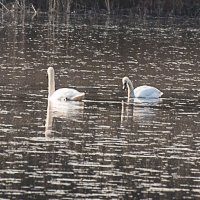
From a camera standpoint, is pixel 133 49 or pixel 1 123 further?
pixel 133 49

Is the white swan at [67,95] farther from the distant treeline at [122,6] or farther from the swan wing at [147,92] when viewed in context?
the distant treeline at [122,6]

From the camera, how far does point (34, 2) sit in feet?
229

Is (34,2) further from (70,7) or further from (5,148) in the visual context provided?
(5,148)

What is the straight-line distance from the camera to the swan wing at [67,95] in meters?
27.5

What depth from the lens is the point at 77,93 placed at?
27.6m

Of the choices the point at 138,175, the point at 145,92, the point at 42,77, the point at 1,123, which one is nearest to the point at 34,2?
the point at 42,77

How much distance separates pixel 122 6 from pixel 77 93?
44.0 metres

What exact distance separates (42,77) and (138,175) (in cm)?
1552

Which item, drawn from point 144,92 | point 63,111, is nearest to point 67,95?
point 63,111

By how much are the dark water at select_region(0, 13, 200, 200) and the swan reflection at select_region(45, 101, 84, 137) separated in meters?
0.03

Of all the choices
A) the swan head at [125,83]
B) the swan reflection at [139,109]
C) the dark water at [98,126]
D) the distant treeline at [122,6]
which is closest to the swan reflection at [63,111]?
the dark water at [98,126]

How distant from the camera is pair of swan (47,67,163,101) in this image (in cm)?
2764

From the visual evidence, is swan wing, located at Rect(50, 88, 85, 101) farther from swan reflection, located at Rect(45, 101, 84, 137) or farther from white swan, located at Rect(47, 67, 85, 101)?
swan reflection, located at Rect(45, 101, 84, 137)

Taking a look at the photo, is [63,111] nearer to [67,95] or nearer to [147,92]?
[67,95]
